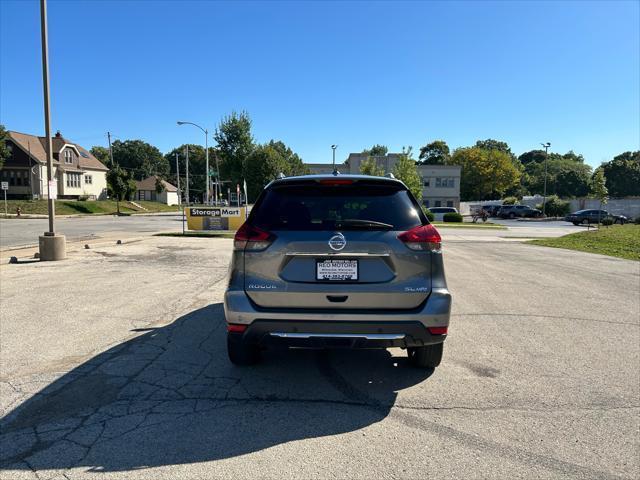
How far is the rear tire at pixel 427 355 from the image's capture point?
4391 millimetres

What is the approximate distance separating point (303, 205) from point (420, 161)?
125159mm

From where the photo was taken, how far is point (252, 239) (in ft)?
12.6

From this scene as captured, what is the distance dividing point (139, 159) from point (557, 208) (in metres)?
94.2

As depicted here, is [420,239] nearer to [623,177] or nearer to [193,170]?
[623,177]

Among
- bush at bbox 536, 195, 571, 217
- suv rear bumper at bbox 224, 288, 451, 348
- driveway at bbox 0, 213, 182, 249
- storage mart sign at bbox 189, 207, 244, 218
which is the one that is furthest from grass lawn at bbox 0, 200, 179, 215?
bush at bbox 536, 195, 571, 217

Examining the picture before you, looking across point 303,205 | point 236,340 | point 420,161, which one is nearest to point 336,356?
point 236,340

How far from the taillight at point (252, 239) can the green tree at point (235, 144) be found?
52109 mm

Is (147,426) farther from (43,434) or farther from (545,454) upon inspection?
(545,454)

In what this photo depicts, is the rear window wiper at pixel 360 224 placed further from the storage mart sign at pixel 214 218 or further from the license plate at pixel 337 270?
the storage mart sign at pixel 214 218

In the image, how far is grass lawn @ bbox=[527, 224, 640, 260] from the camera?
1731 cm

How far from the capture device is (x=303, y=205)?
398cm

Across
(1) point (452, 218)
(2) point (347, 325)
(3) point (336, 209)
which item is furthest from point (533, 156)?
(2) point (347, 325)

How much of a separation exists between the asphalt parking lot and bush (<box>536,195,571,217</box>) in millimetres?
57494

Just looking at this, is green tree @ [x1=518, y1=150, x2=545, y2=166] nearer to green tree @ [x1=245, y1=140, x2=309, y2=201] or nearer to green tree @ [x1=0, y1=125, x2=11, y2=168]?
green tree @ [x1=245, y1=140, x2=309, y2=201]
